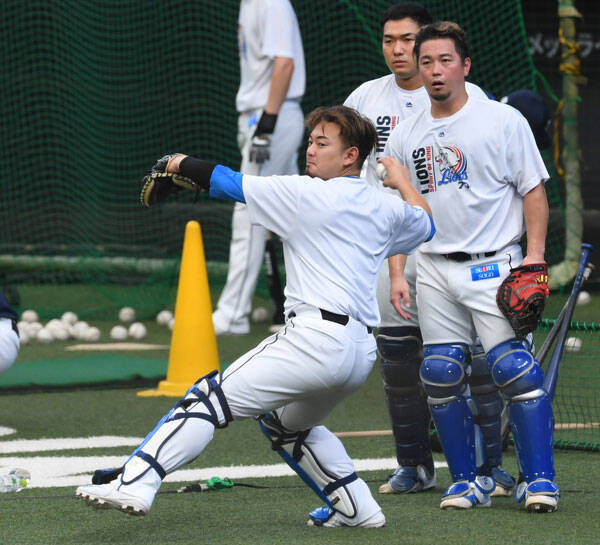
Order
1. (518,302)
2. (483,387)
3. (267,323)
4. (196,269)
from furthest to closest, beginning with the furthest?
(267,323) < (196,269) < (483,387) < (518,302)

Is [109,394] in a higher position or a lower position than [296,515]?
lower

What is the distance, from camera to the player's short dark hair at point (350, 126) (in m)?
4.12

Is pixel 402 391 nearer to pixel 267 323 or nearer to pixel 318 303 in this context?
pixel 318 303

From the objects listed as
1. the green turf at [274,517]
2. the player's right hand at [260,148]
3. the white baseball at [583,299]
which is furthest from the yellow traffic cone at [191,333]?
the white baseball at [583,299]

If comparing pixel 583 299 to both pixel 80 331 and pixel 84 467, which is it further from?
pixel 84 467

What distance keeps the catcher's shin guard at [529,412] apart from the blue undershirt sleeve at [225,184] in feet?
3.63

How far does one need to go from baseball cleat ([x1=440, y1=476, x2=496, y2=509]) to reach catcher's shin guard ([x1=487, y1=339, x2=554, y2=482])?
8.9 inches

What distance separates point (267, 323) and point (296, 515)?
5830 millimetres

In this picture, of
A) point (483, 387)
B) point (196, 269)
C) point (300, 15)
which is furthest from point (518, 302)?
point (300, 15)

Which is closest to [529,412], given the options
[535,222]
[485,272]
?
[485,272]

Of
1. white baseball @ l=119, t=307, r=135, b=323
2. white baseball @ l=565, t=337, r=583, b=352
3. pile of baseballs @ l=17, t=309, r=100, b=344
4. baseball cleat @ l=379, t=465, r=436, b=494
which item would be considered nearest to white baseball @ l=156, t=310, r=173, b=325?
white baseball @ l=119, t=307, r=135, b=323

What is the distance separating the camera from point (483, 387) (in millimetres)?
4832

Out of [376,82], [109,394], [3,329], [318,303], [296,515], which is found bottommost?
[109,394]

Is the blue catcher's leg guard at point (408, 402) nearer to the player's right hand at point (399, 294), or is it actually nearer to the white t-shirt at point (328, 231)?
the player's right hand at point (399, 294)
